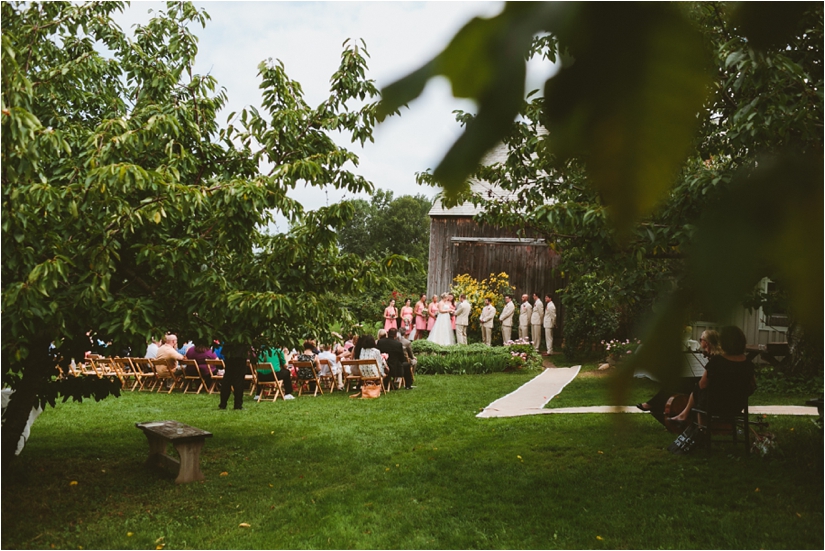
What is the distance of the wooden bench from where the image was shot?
6582mm

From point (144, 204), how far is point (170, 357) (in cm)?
855

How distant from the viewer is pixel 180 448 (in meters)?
6.57

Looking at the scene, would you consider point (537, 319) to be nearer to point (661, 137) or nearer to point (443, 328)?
point (443, 328)

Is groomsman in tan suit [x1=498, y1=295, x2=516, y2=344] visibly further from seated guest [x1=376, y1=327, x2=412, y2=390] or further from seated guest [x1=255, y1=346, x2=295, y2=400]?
seated guest [x1=255, y1=346, x2=295, y2=400]

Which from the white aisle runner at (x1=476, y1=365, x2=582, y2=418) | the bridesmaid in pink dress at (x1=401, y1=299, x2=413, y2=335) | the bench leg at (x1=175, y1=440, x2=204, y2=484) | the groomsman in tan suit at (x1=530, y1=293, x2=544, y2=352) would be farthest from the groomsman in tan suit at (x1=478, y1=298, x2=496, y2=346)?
the bench leg at (x1=175, y1=440, x2=204, y2=484)

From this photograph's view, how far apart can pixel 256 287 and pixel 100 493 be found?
7.77 ft

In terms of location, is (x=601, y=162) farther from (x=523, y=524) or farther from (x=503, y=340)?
(x=503, y=340)

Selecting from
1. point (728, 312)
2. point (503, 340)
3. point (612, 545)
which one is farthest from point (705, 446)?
point (503, 340)

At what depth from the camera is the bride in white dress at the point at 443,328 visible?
1873 centimetres

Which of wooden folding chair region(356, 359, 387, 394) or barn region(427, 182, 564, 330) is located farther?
barn region(427, 182, 564, 330)

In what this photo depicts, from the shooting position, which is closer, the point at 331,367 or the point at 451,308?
the point at 331,367

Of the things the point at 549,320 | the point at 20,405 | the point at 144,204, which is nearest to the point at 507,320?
the point at 549,320

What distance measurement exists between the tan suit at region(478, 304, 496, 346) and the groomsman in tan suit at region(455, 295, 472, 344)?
17.2 inches

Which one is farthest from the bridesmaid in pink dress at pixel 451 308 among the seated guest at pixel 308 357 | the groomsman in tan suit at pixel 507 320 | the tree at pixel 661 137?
the tree at pixel 661 137
